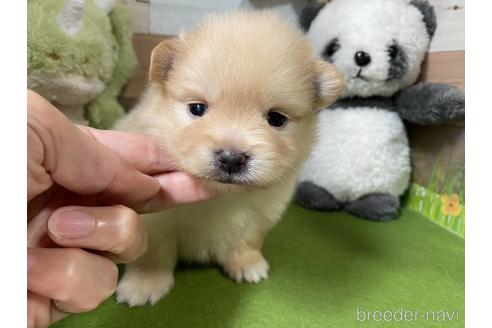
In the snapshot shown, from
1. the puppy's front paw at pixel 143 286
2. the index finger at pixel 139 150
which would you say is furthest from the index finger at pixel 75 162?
the puppy's front paw at pixel 143 286

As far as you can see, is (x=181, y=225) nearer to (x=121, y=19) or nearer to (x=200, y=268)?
(x=200, y=268)

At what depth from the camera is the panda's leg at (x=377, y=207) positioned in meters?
2.24

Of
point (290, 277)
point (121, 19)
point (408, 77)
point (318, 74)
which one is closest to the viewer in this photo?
point (318, 74)

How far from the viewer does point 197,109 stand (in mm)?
1299

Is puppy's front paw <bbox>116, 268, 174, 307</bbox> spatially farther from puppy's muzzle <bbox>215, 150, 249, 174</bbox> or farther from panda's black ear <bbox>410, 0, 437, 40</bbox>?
panda's black ear <bbox>410, 0, 437, 40</bbox>

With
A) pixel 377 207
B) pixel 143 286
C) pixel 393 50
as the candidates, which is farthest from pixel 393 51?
pixel 143 286

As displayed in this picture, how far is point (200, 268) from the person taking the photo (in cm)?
166

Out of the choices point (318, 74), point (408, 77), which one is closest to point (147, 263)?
point (318, 74)

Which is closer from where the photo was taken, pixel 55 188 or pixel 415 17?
pixel 55 188

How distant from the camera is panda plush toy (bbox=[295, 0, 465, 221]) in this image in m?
2.12

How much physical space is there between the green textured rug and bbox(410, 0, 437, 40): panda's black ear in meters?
1.09

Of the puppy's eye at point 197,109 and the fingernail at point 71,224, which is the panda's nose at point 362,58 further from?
the fingernail at point 71,224

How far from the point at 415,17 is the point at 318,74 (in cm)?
105
